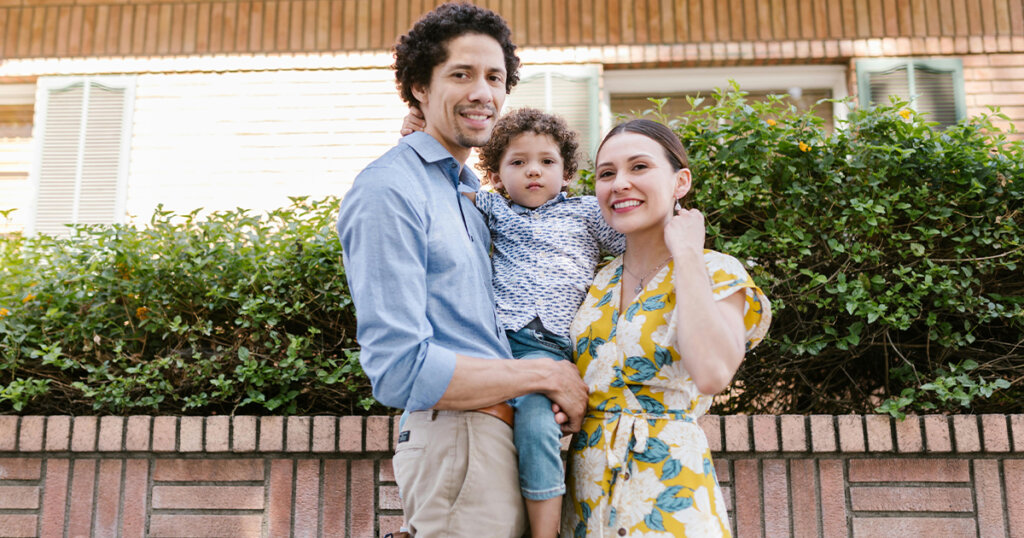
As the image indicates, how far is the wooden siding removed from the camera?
602cm

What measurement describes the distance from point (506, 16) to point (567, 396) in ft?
16.2

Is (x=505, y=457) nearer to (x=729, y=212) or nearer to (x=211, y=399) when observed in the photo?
(x=729, y=212)

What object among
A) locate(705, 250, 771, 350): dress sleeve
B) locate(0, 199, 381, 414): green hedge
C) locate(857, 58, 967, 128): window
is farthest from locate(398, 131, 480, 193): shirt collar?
locate(857, 58, 967, 128): window

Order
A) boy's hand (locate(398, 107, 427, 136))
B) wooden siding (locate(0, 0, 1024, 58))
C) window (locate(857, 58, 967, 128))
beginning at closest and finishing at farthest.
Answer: boy's hand (locate(398, 107, 427, 136)) → window (locate(857, 58, 967, 128)) → wooden siding (locate(0, 0, 1024, 58))

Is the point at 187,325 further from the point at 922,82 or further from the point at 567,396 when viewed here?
the point at 922,82

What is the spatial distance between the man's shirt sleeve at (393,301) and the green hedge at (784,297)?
1.42 m

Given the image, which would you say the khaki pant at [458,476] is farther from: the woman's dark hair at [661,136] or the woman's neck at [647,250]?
the woman's dark hair at [661,136]

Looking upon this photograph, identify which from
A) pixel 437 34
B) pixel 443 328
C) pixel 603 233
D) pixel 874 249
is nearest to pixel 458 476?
pixel 443 328

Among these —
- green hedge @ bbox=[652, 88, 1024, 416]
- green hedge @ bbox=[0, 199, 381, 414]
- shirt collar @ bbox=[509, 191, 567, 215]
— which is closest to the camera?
shirt collar @ bbox=[509, 191, 567, 215]

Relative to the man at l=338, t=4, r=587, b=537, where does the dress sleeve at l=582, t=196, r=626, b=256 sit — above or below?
above

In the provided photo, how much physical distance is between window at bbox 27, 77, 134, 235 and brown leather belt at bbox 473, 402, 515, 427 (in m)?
5.43

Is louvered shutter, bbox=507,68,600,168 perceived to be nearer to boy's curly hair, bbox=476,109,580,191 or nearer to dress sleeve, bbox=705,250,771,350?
boy's curly hair, bbox=476,109,580,191

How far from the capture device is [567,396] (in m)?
1.94

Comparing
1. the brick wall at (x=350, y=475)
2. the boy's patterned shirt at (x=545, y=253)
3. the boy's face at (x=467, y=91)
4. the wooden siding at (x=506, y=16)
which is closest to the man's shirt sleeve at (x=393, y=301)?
the boy's face at (x=467, y=91)
